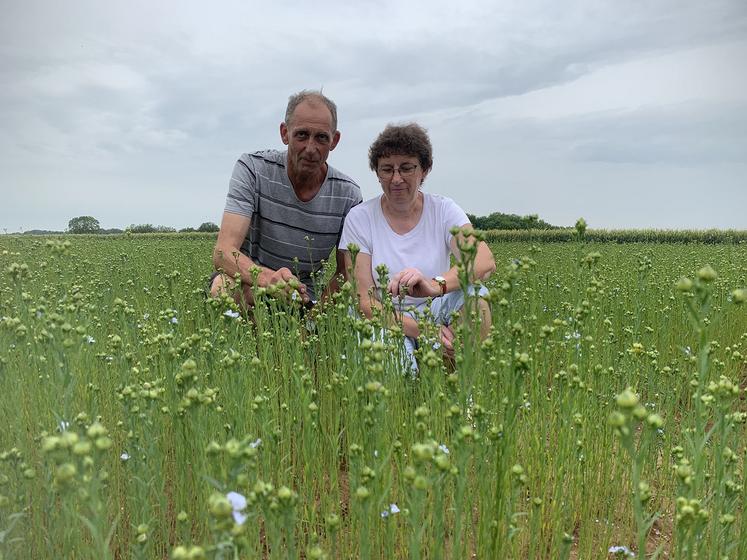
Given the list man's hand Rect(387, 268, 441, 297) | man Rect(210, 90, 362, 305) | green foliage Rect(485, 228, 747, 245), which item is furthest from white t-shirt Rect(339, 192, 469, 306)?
green foliage Rect(485, 228, 747, 245)

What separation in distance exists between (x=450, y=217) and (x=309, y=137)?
116cm

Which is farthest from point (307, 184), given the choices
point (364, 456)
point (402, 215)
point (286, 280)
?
point (364, 456)

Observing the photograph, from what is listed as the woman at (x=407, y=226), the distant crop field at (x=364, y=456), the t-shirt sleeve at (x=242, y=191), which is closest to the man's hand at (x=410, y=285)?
the distant crop field at (x=364, y=456)

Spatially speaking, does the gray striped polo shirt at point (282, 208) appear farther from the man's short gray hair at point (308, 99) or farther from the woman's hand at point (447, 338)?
the woman's hand at point (447, 338)

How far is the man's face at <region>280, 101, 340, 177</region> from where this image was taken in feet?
13.6

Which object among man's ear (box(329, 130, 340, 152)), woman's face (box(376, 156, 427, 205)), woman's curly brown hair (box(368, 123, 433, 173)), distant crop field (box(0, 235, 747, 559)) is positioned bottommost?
distant crop field (box(0, 235, 747, 559))

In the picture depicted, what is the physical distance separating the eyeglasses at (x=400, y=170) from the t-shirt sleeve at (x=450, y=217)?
1.34 feet

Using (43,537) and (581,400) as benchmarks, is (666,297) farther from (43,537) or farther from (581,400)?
(43,537)

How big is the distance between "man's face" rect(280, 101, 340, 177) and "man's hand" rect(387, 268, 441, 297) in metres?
1.48

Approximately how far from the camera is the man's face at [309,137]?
13.6ft

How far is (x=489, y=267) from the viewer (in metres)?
3.95

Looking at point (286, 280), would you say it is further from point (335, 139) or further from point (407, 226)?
point (335, 139)

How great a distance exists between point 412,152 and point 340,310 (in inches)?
53.2

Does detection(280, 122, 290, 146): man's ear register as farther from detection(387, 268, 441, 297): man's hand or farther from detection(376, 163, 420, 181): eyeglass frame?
detection(387, 268, 441, 297): man's hand
